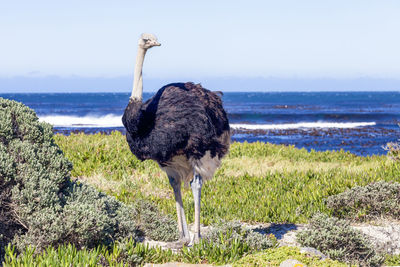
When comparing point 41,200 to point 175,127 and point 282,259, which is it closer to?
point 175,127

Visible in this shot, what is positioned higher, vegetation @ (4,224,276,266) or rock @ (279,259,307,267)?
rock @ (279,259,307,267)

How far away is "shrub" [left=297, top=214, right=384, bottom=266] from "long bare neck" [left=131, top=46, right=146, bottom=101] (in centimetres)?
290

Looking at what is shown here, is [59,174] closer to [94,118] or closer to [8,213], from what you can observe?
[8,213]

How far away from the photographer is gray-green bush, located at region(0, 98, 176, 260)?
21.3 feet

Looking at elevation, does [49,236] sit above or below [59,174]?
below

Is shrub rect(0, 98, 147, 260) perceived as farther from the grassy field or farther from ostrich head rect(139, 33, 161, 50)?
ostrich head rect(139, 33, 161, 50)

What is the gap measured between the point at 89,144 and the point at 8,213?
8.28 m

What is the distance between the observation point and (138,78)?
22.8ft

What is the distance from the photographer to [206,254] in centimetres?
629

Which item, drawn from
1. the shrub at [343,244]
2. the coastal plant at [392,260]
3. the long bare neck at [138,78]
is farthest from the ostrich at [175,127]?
the coastal plant at [392,260]

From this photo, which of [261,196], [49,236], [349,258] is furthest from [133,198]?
[349,258]

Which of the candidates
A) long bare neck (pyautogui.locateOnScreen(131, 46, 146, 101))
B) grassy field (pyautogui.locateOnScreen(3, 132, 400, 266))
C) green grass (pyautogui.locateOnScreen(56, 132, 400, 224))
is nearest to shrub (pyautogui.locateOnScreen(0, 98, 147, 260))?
grassy field (pyautogui.locateOnScreen(3, 132, 400, 266))

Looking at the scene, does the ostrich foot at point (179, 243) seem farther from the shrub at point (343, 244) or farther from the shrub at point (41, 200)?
the shrub at point (343, 244)

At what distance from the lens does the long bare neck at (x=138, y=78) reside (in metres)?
6.82
